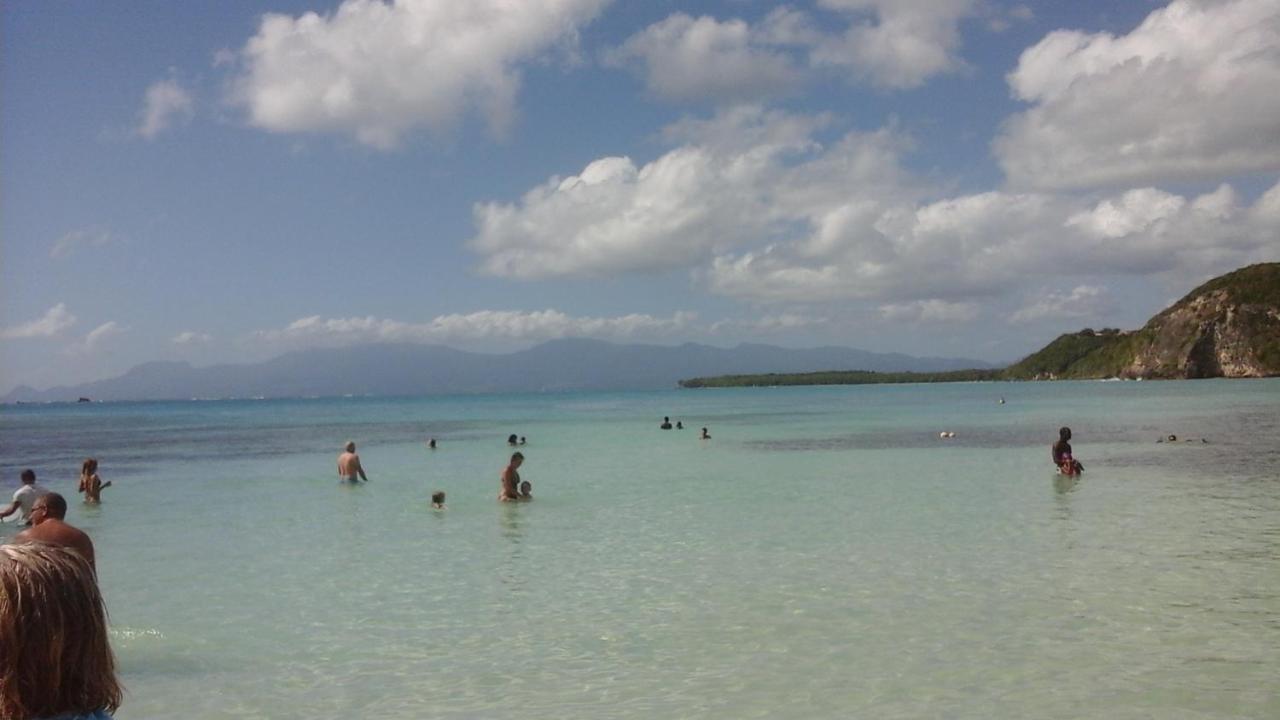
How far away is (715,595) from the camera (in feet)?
43.7

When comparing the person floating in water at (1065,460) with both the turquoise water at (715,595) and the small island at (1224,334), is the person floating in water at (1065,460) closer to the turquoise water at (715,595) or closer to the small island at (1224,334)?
the turquoise water at (715,595)

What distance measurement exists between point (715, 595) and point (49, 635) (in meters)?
11.1

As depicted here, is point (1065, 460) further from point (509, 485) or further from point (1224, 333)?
point (1224, 333)

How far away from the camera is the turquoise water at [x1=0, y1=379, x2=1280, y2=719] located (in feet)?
31.2

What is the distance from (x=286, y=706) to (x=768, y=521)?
39.2 feet

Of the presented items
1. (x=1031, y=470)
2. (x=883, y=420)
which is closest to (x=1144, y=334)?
(x=883, y=420)

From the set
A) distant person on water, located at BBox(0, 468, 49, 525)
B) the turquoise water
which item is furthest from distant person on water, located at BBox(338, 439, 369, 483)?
distant person on water, located at BBox(0, 468, 49, 525)

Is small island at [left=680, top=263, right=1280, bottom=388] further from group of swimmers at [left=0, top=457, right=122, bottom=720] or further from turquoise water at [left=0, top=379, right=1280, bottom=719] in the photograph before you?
group of swimmers at [left=0, top=457, right=122, bottom=720]

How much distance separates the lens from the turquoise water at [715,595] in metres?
9.51

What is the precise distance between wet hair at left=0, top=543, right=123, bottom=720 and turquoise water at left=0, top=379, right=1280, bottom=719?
6541 millimetres

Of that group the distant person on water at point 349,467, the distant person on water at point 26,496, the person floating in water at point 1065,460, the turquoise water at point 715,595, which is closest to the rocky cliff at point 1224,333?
the turquoise water at point 715,595

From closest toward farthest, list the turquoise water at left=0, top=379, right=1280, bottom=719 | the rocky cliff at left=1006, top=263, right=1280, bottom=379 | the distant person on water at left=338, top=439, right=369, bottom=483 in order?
the turquoise water at left=0, top=379, right=1280, bottom=719 → the distant person on water at left=338, top=439, right=369, bottom=483 → the rocky cliff at left=1006, top=263, right=1280, bottom=379

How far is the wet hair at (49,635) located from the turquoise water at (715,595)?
6541mm

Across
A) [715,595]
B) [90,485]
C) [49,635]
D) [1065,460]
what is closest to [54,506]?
[715,595]
